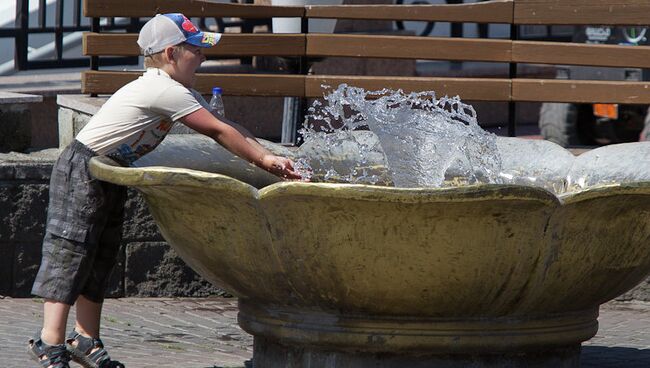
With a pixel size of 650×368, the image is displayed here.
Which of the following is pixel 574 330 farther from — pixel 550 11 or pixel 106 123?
pixel 550 11

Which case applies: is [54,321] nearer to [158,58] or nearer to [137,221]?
[158,58]

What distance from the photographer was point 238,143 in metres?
5.08

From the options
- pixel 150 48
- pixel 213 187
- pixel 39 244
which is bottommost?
Result: pixel 39 244

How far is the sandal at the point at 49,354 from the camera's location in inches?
209

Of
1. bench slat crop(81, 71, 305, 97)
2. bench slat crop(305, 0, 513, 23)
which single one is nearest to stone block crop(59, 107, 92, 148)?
bench slat crop(81, 71, 305, 97)

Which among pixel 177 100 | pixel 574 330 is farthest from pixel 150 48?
pixel 574 330

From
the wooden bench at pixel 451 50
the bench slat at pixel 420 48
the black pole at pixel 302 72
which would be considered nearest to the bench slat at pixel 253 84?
the wooden bench at pixel 451 50

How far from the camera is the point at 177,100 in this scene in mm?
5137

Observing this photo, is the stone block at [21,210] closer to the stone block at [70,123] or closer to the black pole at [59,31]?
the stone block at [70,123]

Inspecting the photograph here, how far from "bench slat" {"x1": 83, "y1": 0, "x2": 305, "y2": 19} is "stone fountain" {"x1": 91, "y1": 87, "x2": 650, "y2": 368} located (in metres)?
3.09

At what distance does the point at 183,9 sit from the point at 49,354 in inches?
128

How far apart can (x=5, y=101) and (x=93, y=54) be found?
0.58 meters

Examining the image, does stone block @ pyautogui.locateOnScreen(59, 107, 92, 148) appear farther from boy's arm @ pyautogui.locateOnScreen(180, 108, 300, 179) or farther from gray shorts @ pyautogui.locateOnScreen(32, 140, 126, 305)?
boy's arm @ pyautogui.locateOnScreen(180, 108, 300, 179)

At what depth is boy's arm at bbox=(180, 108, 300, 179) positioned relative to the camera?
5.04 m
